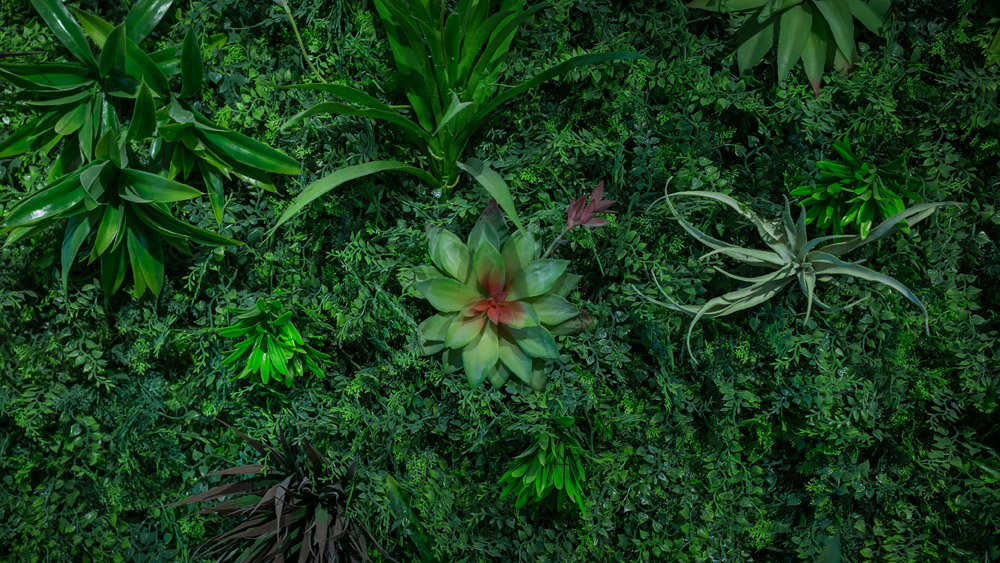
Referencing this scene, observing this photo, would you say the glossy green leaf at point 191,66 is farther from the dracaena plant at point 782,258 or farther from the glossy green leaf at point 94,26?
the dracaena plant at point 782,258

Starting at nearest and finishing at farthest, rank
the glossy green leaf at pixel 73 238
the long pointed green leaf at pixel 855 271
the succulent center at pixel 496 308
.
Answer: the long pointed green leaf at pixel 855 271 < the succulent center at pixel 496 308 < the glossy green leaf at pixel 73 238

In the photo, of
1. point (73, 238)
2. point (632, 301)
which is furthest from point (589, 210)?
point (73, 238)

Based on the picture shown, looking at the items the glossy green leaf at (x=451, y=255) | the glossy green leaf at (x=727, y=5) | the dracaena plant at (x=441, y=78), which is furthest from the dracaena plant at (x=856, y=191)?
the glossy green leaf at (x=451, y=255)

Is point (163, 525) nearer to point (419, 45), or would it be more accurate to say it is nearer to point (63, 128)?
point (63, 128)

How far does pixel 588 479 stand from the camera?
1.41 metres

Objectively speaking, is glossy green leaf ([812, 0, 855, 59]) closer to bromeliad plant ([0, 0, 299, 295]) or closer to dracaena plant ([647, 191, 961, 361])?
dracaena plant ([647, 191, 961, 361])

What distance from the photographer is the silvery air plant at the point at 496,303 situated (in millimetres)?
1342

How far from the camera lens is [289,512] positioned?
1427 mm

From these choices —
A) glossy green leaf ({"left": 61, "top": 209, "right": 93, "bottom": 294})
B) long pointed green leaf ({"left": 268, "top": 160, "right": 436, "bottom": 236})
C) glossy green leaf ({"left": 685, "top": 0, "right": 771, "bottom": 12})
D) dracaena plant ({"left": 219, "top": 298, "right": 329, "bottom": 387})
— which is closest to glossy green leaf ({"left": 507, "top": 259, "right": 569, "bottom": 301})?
long pointed green leaf ({"left": 268, "top": 160, "right": 436, "bottom": 236})

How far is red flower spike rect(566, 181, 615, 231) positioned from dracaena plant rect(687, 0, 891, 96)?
0.40 meters

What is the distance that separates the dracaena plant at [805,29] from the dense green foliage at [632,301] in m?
0.03

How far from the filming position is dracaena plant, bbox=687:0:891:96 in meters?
1.29

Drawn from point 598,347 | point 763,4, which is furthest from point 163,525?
point 763,4

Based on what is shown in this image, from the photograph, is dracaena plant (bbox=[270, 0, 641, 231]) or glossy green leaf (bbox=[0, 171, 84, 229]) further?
glossy green leaf (bbox=[0, 171, 84, 229])
